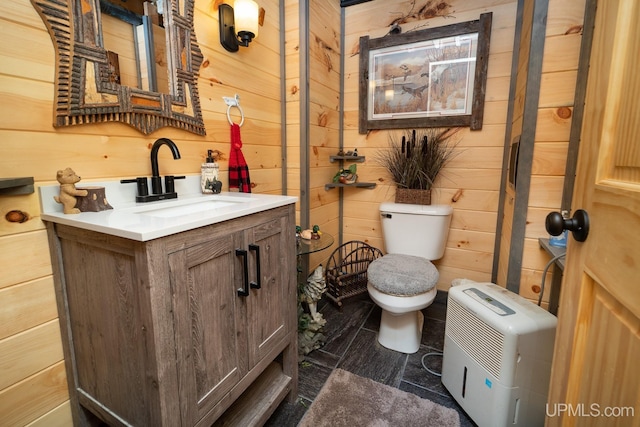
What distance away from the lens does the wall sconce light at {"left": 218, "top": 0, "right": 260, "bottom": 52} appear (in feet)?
4.43

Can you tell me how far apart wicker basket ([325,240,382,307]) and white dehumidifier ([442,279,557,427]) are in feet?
3.09

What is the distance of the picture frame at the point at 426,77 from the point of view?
6.15 ft

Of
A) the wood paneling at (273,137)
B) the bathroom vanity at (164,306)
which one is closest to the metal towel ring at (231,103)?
the wood paneling at (273,137)

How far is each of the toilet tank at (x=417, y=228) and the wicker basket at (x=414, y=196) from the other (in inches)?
1.9

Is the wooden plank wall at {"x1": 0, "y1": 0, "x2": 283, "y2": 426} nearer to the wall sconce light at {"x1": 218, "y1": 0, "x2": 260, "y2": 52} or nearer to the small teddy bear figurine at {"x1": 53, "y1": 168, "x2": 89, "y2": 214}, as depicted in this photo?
the small teddy bear figurine at {"x1": 53, "y1": 168, "x2": 89, "y2": 214}

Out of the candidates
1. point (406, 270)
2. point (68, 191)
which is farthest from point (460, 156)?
point (68, 191)

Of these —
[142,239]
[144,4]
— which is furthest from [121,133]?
[142,239]

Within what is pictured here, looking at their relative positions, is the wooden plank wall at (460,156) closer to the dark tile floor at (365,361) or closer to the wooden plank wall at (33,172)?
the dark tile floor at (365,361)

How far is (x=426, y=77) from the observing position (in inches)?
78.8

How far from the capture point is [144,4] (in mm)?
1092

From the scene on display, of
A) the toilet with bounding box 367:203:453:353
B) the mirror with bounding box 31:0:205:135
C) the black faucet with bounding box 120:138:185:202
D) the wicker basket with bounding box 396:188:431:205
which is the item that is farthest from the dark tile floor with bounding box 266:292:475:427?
the mirror with bounding box 31:0:205:135

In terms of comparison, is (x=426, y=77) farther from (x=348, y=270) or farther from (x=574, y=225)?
(x=574, y=225)

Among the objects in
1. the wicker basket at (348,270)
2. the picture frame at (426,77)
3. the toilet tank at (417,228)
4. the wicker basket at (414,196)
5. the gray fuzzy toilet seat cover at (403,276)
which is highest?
the picture frame at (426,77)

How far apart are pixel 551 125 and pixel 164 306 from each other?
1.52 m
